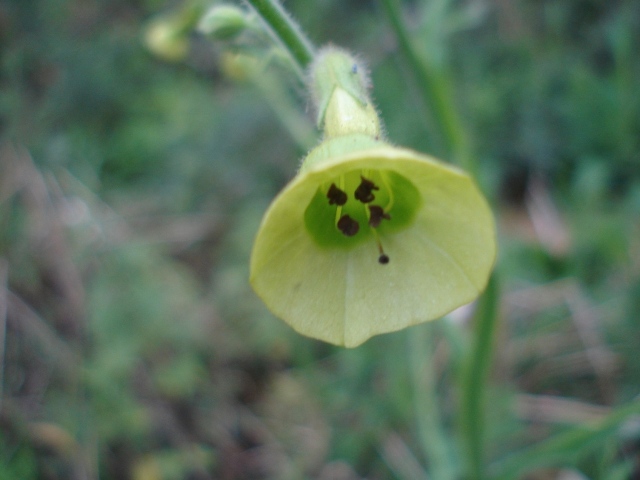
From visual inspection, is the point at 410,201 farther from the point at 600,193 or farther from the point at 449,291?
the point at 600,193

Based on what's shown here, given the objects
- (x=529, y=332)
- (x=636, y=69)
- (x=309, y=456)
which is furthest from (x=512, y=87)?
(x=309, y=456)

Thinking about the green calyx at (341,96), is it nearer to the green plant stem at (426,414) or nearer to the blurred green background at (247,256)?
the blurred green background at (247,256)

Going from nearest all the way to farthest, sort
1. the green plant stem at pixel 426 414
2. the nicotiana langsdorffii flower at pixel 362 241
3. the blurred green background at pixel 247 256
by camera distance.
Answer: the nicotiana langsdorffii flower at pixel 362 241 → the green plant stem at pixel 426 414 → the blurred green background at pixel 247 256

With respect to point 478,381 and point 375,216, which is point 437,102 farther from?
point 478,381

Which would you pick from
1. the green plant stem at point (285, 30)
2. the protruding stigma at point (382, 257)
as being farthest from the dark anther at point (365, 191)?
the green plant stem at point (285, 30)

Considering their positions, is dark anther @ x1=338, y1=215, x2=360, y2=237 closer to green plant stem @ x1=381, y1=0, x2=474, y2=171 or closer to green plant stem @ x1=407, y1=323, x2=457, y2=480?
green plant stem @ x1=381, y1=0, x2=474, y2=171

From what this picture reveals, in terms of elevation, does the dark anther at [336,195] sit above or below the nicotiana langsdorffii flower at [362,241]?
above
